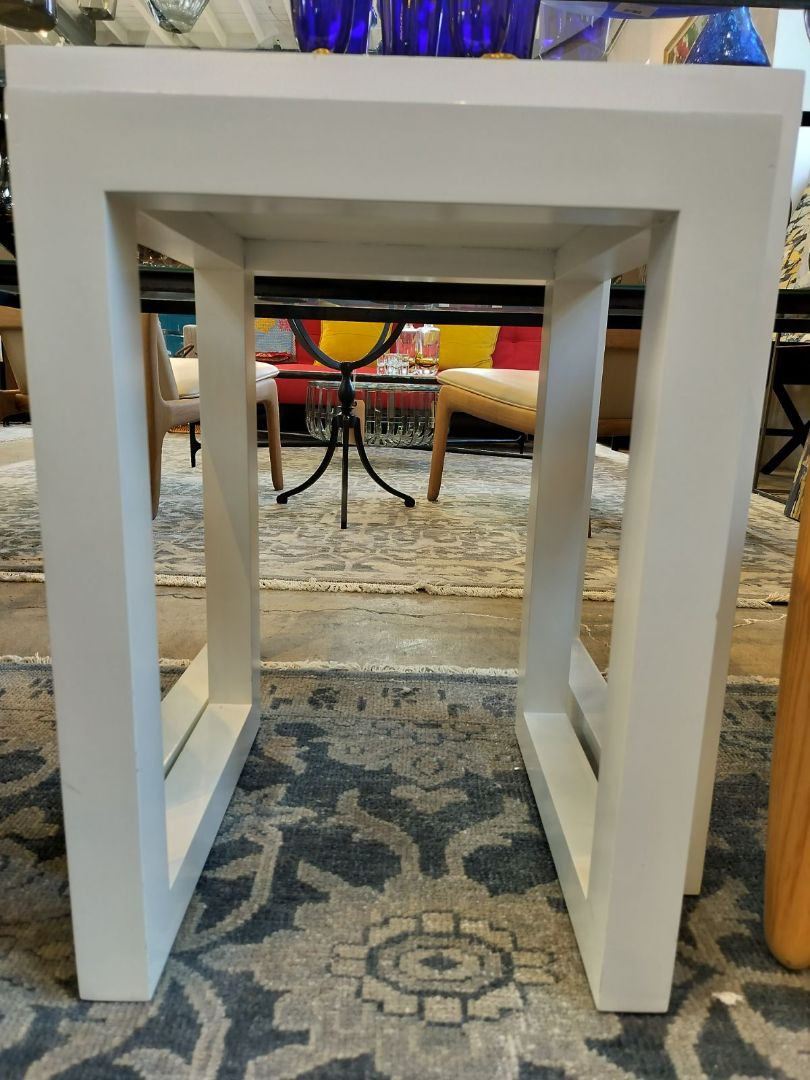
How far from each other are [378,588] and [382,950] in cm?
97

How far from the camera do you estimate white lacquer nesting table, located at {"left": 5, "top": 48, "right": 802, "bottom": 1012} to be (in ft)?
1.38

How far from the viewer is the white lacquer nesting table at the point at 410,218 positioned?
420 mm

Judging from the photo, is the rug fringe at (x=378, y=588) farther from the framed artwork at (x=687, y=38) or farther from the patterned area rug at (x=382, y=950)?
the framed artwork at (x=687, y=38)

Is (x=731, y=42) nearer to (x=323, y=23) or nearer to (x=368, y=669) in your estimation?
(x=323, y=23)

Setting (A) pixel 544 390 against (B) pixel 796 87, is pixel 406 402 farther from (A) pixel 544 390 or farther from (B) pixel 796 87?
(B) pixel 796 87

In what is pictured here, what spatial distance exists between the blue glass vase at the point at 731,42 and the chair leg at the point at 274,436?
5.97 feet

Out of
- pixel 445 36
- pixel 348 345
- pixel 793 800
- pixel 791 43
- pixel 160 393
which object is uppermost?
pixel 791 43

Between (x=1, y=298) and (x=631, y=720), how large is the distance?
164 cm

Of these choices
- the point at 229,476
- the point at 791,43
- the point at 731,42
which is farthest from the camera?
the point at 791,43

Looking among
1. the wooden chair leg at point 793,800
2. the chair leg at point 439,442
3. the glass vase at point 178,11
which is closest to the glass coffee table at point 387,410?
the chair leg at point 439,442

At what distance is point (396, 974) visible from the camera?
538mm

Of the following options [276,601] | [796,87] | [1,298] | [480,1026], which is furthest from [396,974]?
[1,298]

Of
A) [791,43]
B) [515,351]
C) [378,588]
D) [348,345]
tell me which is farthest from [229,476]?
[515,351]

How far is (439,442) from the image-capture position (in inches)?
99.4
